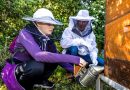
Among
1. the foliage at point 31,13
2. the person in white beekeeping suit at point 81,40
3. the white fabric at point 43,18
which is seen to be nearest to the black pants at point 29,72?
the white fabric at point 43,18

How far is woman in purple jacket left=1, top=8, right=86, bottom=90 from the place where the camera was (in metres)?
3.76

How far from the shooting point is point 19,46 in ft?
13.1

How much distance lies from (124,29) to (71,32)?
9.62 feet

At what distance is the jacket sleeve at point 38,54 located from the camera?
3.55m

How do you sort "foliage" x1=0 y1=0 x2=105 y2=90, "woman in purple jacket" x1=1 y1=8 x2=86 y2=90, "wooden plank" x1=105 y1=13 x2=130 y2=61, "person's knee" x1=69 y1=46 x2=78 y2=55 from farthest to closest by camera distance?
"foliage" x1=0 y1=0 x2=105 y2=90, "person's knee" x1=69 y1=46 x2=78 y2=55, "woman in purple jacket" x1=1 y1=8 x2=86 y2=90, "wooden plank" x1=105 y1=13 x2=130 y2=61

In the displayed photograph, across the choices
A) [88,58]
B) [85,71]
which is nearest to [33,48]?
[85,71]

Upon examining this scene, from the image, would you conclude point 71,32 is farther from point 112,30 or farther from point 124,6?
point 124,6

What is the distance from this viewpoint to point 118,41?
2.96m

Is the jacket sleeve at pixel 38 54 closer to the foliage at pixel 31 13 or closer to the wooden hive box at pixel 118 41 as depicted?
the wooden hive box at pixel 118 41

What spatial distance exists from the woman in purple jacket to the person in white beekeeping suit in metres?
1.31

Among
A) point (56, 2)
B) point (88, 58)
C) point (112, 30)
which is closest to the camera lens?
point (112, 30)

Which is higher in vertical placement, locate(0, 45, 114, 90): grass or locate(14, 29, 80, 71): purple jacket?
locate(14, 29, 80, 71): purple jacket

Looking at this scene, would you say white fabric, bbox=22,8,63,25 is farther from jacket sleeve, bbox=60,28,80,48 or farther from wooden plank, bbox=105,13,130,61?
jacket sleeve, bbox=60,28,80,48

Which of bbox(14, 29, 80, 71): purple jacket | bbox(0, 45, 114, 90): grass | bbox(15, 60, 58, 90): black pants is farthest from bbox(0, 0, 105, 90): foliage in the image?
bbox(14, 29, 80, 71): purple jacket
